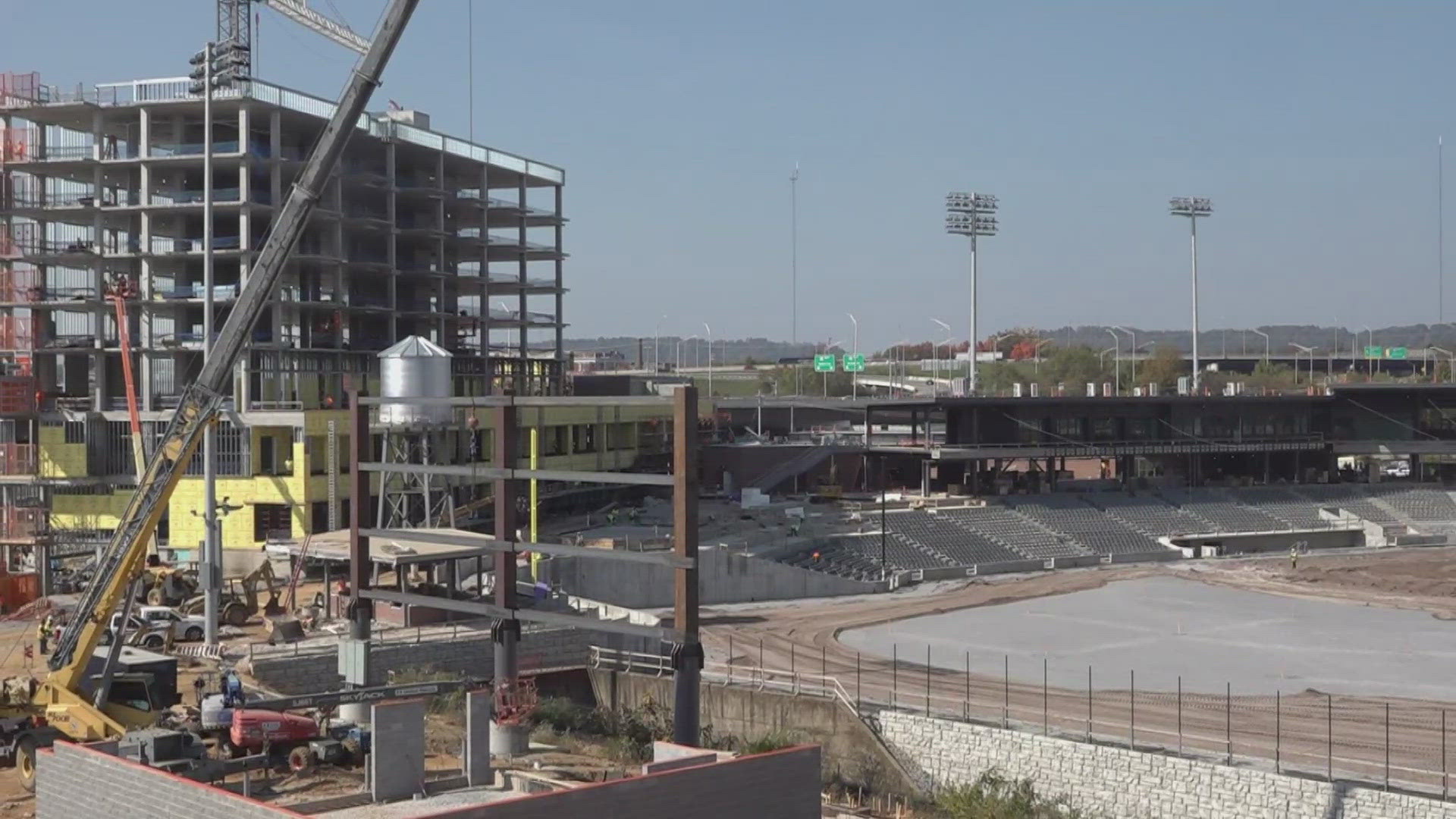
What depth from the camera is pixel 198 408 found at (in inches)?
1503

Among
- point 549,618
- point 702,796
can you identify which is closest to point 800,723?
point 549,618

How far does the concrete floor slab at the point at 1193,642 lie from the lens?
51.2 m

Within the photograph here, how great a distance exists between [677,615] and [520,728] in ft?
22.3

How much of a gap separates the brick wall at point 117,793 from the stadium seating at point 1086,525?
67.2 m

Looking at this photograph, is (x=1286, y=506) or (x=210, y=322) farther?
(x=1286, y=506)

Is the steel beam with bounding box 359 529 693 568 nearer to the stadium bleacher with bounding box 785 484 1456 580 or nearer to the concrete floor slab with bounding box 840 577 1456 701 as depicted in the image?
the concrete floor slab with bounding box 840 577 1456 701

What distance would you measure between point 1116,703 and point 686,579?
62.6ft

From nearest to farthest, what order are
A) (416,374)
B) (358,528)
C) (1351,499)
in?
(358,528) < (416,374) < (1351,499)

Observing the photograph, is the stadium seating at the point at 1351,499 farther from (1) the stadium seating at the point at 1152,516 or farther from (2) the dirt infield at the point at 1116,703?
(2) the dirt infield at the point at 1116,703

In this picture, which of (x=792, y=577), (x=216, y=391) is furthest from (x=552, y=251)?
(x=216, y=391)

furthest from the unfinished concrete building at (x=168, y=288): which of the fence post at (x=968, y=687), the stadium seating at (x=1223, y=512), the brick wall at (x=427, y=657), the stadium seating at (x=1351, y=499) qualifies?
the stadium seating at (x=1351, y=499)

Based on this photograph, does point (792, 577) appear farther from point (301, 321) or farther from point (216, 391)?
point (216, 391)

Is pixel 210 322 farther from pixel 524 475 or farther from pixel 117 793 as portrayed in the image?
pixel 117 793

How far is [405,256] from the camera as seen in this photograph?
93.1 meters
